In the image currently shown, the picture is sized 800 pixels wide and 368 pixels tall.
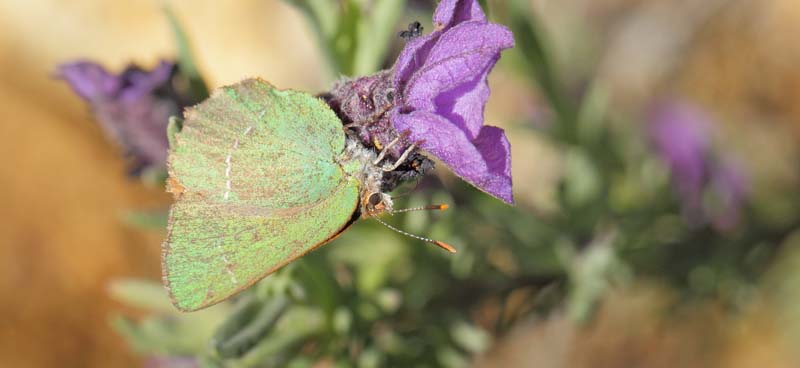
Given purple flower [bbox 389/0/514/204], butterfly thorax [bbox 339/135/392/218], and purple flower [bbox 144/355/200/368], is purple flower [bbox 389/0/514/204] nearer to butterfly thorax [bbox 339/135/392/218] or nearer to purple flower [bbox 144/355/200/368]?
butterfly thorax [bbox 339/135/392/218]

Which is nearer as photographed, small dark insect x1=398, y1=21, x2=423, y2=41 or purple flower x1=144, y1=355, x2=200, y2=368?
small dark insect x1=398, y1=21, x2=423, y2=41

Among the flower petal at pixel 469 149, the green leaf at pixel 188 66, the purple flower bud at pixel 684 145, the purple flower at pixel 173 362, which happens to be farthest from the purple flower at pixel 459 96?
the purple flower bud at pixel 684 145

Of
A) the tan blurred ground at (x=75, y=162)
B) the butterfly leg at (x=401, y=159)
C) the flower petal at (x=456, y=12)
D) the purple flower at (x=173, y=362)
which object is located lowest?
the butterfly leg at (x=401, y=159)

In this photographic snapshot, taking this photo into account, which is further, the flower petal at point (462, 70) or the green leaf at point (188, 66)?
the green leaf at point (188, 66)

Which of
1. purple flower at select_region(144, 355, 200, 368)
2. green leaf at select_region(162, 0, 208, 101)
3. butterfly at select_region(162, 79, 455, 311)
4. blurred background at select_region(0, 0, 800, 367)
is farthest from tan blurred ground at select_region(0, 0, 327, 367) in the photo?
butterfly at select_region(162, 79, 455, 311)

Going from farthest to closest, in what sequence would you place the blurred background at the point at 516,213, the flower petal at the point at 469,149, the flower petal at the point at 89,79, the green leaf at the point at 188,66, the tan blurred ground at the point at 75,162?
the tan blurred ground at the point at 75,162 → the blurred background at the point at 516,213 → the green leaf at the point at 188,66 → the flower petal at the point at 89,79 → the flower petal at the point at 469,149

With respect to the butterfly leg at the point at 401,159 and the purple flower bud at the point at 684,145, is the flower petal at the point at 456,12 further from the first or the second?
the purple flower bud at the point at 684,145

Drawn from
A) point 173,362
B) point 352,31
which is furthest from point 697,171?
point 173,362
